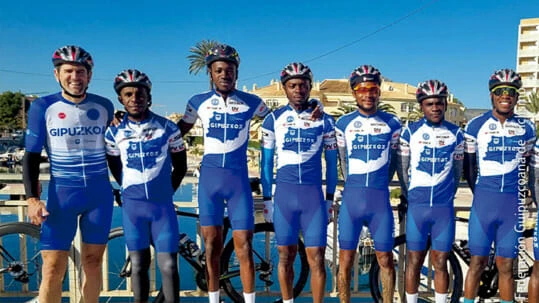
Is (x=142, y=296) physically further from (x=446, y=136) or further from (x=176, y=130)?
(x=446, y=136)

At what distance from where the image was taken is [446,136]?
380 centimetres

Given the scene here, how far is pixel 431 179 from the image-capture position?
12.3 feet

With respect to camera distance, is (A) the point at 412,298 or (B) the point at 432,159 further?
(A) the point at 412,298

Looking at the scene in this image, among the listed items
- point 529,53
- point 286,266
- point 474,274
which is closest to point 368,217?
point 286,266

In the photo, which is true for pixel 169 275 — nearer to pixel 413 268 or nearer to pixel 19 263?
pixel 19 263

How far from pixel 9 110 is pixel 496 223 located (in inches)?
3232

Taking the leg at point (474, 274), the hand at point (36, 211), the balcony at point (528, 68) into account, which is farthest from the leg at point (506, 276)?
the balcony at point (528, 68)

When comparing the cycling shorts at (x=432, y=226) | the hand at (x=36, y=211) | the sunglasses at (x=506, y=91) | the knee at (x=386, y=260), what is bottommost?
the knee at (x=386, y=260)

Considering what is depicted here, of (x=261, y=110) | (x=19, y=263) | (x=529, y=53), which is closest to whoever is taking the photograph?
(x=261, y=110)

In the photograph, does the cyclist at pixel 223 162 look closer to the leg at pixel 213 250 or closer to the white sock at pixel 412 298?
the leg at pixel 213 250

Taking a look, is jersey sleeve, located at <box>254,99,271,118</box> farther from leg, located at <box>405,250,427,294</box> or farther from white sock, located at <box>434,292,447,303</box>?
white sock, located at <box>434,292,447,303</box>

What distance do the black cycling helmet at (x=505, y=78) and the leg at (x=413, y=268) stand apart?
1.81 m

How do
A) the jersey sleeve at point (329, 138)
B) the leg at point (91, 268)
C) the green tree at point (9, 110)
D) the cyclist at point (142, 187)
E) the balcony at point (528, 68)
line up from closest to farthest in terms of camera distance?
the cyclist at point (142, 187)
the leg at point (91, 268)
the jersey sleeve at point (329, 138)
the green tree at point (9, 110)
the balcony at point (528, 68)

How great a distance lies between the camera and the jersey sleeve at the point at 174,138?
351 cm
